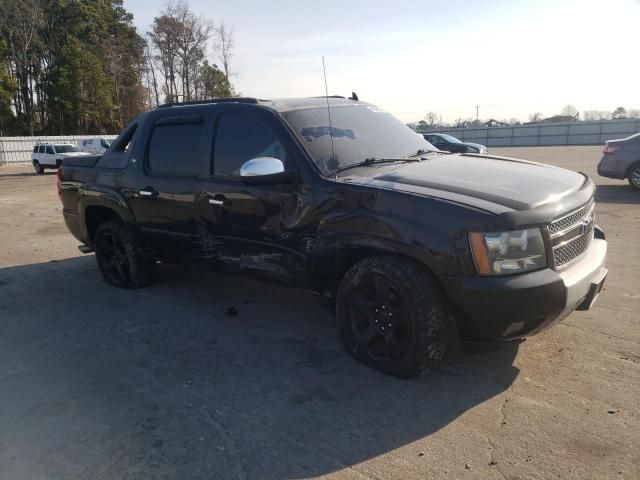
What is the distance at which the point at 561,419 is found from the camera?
9.80 ft

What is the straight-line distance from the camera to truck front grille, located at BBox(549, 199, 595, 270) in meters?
3.24

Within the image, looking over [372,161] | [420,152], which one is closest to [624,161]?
[420,152]

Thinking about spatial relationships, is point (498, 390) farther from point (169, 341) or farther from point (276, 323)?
point (169, 341)

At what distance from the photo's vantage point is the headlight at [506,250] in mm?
3039

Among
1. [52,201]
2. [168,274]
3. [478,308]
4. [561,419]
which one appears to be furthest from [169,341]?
[52,201]

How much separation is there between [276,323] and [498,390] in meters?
2.00

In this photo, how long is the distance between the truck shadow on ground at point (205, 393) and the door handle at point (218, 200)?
1088 millimetres

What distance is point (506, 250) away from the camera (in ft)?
10.0

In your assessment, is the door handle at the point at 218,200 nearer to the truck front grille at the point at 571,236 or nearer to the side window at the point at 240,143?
the side window at the point at 240,143

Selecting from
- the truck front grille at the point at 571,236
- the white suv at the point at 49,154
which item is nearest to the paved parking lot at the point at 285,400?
the truck front grille at the point at 571,236

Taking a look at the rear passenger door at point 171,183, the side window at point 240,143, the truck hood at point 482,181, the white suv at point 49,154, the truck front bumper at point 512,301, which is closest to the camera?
the truck front bumper at point 512,301

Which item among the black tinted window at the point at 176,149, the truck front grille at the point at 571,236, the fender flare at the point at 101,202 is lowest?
the truck front grille at the point at 571,236

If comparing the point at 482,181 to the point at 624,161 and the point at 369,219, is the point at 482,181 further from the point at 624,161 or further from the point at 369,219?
the point at 624,161

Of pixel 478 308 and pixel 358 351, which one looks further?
pixel 358 351
